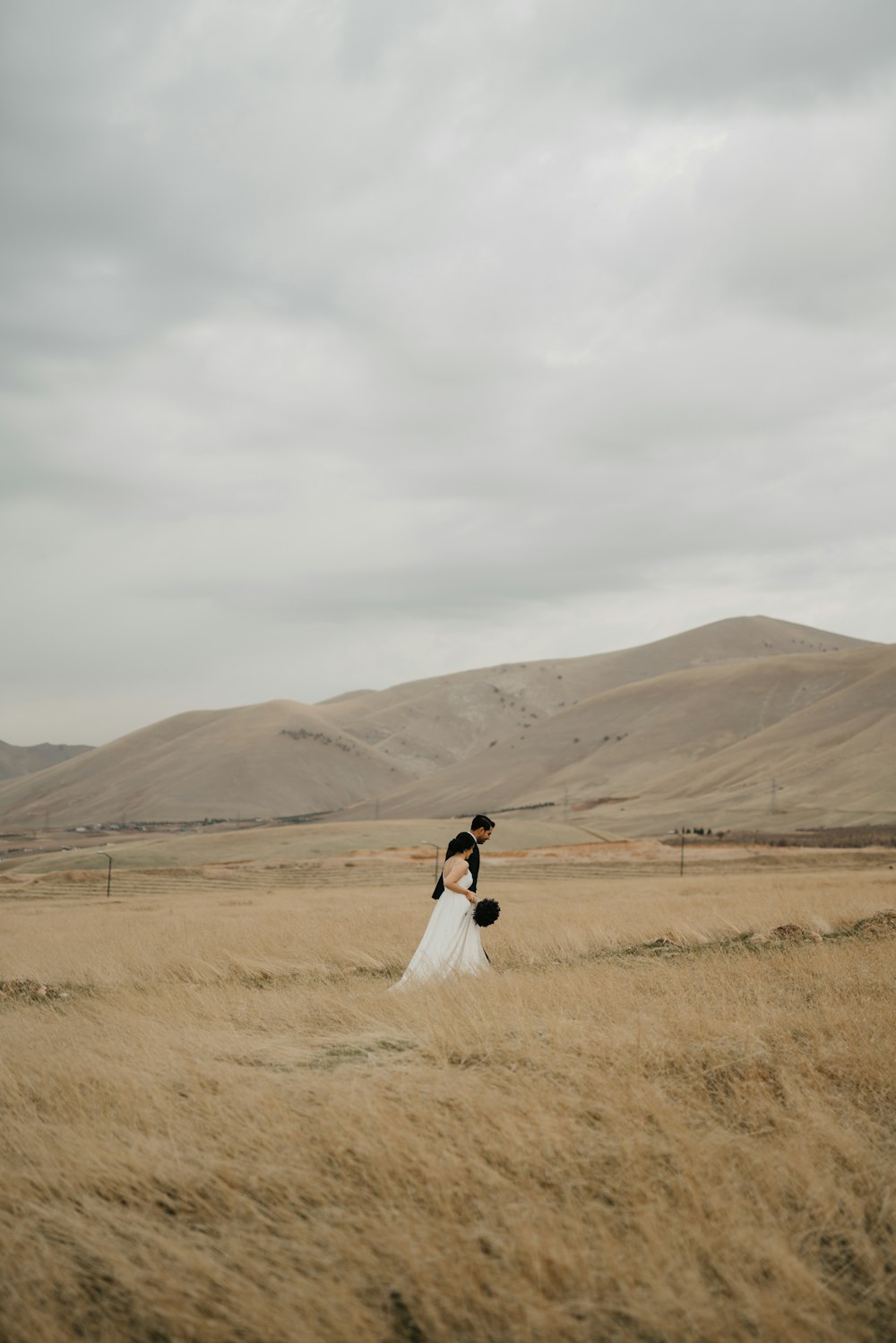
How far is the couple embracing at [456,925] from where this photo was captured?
10727mm

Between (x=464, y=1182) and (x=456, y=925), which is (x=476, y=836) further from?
(x=464, y=1182)

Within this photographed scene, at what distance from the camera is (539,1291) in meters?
3.89

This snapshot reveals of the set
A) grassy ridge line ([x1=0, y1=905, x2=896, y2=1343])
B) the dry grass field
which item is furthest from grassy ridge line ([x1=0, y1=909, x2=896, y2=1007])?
grassy ridge line ([x1=0, y1=905, x2=896, y2=1343])

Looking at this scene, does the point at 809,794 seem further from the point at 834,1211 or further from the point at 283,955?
the point at 834,1211

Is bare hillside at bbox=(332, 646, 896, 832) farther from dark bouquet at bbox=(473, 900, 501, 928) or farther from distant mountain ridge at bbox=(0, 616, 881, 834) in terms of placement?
dark bouquet at bbox=(473, 900, 501, 928)

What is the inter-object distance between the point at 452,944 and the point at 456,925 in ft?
0.71

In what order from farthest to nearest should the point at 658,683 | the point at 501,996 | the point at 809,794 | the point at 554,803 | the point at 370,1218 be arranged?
the point at 658,683 → the point at 554,803 → the point at 809,794 → the point at 501,996 → the point at 370,1218

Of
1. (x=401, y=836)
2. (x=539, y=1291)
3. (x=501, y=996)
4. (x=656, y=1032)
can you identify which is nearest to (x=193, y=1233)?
(x=539, y=1291)

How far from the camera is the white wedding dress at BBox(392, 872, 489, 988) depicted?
10.7m

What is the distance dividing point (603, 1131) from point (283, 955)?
10236mm

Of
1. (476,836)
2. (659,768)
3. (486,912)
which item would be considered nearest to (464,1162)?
(486,912)

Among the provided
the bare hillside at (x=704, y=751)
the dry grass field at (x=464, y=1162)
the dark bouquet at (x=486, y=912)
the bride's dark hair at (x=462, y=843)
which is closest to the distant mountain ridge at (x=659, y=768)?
the bare hillside at (x=704, y=751)

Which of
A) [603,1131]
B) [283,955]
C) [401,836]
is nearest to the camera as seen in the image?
[603,1131]

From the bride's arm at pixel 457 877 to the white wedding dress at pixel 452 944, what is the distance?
64mm
